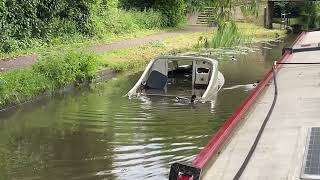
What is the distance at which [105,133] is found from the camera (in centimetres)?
1072

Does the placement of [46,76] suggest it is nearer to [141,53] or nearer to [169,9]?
[141,53]

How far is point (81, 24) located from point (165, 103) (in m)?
12.5

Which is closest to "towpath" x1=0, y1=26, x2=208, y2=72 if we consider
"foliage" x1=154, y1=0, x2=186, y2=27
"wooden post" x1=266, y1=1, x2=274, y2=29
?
"foliage" x1=154, y1=0, x2=186, y2=27

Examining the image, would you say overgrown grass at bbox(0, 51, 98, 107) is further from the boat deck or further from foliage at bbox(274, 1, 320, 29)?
foliage at bbox(274, 1, 320, 29)

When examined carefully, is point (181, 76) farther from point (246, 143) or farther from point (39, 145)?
point (246, 143)

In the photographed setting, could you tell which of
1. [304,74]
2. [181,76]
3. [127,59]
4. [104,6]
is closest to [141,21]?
[104,6]

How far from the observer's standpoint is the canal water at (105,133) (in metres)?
8.44

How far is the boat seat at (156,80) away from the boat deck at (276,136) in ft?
19.6

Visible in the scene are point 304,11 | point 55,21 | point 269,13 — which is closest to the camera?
point 55,21

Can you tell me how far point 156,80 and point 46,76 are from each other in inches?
131

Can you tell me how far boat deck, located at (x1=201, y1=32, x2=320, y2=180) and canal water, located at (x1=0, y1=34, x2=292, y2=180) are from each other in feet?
4.94

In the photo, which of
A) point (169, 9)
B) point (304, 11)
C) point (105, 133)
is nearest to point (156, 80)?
point (105, 133)

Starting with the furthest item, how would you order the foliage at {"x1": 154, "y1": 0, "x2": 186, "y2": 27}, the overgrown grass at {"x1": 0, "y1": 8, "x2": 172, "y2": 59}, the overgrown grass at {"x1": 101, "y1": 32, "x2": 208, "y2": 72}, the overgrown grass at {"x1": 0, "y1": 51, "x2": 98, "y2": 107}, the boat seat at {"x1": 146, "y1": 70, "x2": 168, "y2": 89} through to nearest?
the foliage at {"x1": 154, "y1": 0, "x2": 186, "y2": 27}
the overgrown grass at {"x1": 0, "y1": 8, "x2": 172, "y2": 59}
the overgrown grass at {"x1": 101, "y1": 32, "x2": 208, "y2": 72}
the boat seat at {"x1": 146, "y1": 70, "x2": 168, "y2": 89}
the overgrown grass at {"x1": 0, "y1": 51, "x2": 98, "y2": 107}

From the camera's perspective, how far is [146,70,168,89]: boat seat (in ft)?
53.0
